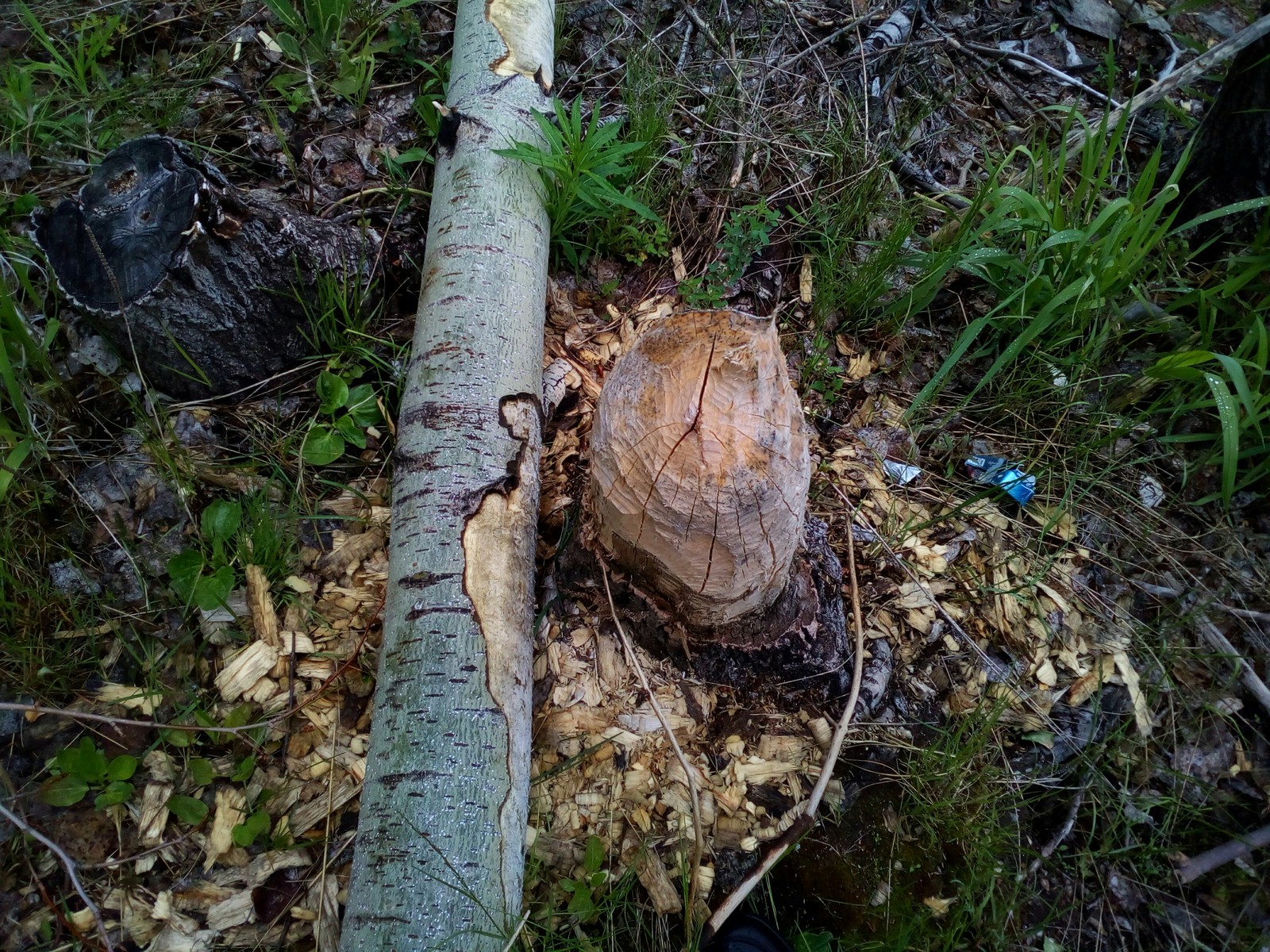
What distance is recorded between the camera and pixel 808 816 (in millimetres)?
1752

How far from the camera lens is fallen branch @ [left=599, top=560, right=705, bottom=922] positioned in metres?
1.63

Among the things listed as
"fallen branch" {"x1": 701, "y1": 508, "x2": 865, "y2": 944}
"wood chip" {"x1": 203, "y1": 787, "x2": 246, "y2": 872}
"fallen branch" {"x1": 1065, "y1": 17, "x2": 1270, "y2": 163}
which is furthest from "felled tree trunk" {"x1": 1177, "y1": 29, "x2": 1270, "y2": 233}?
"wood chip" {"x1": 203, "y1": 787, "x2": 246, "y2": 872}

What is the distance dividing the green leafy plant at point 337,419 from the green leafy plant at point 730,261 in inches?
46.2

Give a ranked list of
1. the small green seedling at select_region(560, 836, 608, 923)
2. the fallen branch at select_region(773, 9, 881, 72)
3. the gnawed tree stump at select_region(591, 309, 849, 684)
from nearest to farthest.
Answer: the gnawed tree stump at select_region(591, 309, 849, 684), the small green seedling at select_region(560, 836, 608, 923), the fallen branch at select_region(773, 9, 881, 72)

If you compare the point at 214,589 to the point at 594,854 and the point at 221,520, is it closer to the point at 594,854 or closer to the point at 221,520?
the point at 221,520

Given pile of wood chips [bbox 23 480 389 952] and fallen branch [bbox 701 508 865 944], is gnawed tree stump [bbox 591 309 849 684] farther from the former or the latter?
pile of wood chips [bbox 23 480 389 952]

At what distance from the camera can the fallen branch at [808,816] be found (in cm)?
165

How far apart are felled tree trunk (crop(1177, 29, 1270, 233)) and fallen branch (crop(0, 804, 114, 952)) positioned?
396cm

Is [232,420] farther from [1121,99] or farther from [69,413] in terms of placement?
[1121,99]

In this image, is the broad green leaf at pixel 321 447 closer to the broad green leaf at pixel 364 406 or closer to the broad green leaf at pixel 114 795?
the broad green leaf at pixel 364 406

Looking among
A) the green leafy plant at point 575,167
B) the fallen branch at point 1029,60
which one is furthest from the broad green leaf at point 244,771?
the fallen branch at point 1029,60

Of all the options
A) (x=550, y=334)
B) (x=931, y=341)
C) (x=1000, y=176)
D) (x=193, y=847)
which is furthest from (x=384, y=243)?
(x=1000, y=176)

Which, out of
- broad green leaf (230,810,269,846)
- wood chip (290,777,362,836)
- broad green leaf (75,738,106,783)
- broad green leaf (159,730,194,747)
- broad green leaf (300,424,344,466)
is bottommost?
wood chip (290,777,362,836)

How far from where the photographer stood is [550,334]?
2434 mm
